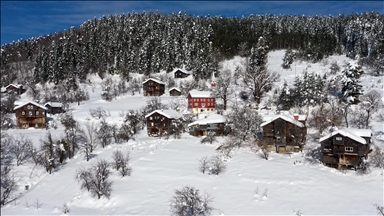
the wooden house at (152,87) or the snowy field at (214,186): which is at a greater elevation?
the wooden house at (152,87)

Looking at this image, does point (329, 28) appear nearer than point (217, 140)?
No

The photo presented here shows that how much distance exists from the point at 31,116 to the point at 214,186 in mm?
42412

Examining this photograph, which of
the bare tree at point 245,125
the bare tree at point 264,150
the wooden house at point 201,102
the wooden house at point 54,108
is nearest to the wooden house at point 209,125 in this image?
the bare tree at point 245,125

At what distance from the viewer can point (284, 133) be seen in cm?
4041

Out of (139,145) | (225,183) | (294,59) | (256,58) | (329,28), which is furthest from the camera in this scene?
(329,28)

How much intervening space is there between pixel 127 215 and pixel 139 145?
1980 cm

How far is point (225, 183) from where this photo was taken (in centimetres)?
3130

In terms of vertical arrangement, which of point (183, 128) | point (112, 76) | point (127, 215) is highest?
point (112, 76)

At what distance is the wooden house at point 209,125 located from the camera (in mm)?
48594

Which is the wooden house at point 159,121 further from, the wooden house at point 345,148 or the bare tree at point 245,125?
the wooden house at point 345,148

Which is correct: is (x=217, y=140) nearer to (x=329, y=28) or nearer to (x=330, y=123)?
(x=330, y=123)

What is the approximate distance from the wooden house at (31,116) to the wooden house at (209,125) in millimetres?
30099

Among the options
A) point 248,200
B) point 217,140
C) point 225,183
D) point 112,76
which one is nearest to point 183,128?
point 217,140

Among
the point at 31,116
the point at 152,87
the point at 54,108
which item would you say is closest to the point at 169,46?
the point at 152,87
